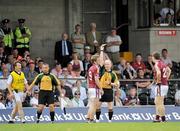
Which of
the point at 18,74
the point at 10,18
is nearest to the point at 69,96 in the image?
the point at 18,74

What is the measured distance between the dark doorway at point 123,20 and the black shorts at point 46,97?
848cm

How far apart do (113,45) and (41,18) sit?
9.55 feet

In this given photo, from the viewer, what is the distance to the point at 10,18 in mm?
33125

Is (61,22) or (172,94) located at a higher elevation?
(61,22)

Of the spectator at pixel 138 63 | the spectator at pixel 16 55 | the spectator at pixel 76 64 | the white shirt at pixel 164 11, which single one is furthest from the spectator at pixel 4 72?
the white shirt at pixel 164 11

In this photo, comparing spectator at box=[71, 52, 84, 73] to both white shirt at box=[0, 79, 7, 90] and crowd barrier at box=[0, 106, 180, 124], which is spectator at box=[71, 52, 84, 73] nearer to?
crowd barrier at box=[0, 106, 180, 124]

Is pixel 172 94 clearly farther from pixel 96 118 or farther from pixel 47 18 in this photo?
pixel 47 18

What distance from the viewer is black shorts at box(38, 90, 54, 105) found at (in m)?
26.7

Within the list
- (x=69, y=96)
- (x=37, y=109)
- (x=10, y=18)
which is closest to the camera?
(x=37, y=109)

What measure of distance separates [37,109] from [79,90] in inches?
94.4

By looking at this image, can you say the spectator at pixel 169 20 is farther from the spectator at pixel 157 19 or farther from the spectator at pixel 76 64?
the spectator at pixel 76 64

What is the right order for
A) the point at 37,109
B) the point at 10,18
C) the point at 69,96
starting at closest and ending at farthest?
the point at 37,109
the point at 69,96
the point at 10,18

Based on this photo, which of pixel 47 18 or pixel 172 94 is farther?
pixel 47 18

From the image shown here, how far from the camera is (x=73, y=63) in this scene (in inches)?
1229
